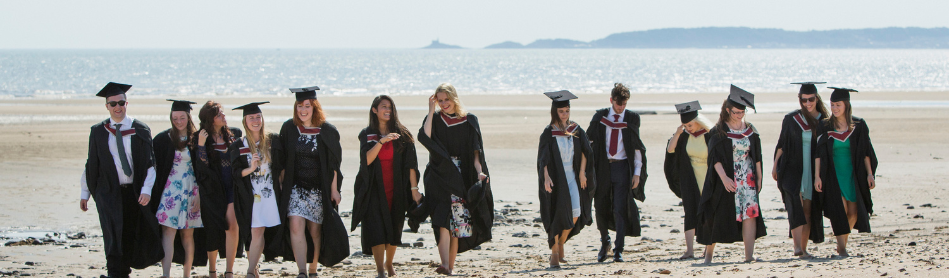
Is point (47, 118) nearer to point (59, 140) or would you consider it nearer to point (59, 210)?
point (59, 140)

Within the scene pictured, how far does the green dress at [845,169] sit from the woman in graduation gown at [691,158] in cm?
104

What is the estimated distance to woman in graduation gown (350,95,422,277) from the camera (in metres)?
6.47

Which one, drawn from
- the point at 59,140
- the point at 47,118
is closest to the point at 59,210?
the point at 59,140

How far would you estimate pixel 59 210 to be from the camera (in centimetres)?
1037

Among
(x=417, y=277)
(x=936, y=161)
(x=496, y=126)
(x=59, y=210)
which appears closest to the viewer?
(x=417, y=277)

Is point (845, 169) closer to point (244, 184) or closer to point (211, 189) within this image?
point (244, 184)

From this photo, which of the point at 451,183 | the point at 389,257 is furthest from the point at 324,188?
the point at 451,183

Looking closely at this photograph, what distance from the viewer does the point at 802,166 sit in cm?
710

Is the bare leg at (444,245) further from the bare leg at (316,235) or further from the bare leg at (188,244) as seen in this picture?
the bare leg at (188,244)

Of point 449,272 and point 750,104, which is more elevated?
point 750,104

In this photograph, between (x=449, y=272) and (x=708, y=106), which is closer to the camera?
(x=449, y=272)

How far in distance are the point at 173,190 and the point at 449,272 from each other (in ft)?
6.91

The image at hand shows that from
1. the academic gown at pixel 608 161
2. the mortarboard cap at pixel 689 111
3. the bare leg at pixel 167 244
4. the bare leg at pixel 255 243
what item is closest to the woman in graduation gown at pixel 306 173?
the bare leg at pixel 255 243

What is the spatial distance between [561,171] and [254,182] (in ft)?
7.73
